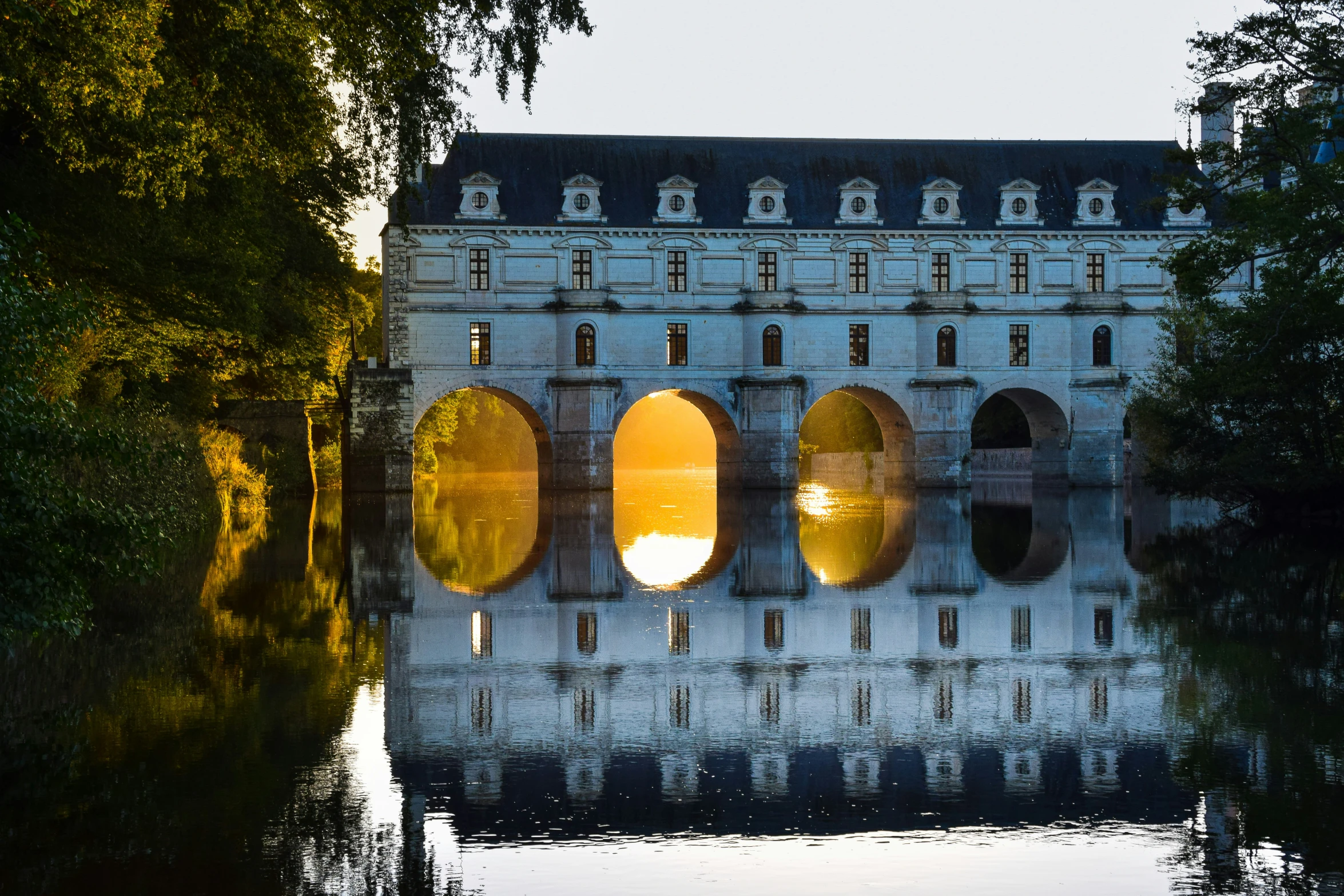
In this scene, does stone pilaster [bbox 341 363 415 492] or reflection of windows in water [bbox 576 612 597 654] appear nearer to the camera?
reflection of windows in water [bbox 576 612 597 654]

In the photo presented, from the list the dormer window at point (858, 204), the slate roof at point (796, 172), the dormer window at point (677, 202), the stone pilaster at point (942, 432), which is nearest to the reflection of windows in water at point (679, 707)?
the slate roof at point (796, 172)

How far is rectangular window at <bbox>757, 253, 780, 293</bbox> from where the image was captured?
5122 cm

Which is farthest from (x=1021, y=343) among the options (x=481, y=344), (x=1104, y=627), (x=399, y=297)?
(x=1104, y=627)

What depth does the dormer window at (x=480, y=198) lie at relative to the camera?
162 ft

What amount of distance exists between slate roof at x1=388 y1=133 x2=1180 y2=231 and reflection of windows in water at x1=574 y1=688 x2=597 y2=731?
134 ft

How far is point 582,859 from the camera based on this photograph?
591 centimetres

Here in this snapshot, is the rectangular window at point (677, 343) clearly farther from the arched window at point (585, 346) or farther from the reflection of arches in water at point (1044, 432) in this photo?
the reflection of arches in water at point (1044, 432)

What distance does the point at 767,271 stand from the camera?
5131 centimetres

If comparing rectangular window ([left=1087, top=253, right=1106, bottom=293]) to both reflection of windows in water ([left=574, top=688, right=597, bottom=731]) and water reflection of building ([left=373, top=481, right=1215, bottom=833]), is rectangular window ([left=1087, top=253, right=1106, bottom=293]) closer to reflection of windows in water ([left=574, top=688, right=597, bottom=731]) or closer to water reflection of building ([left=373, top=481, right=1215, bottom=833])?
water reflection of building ([left=373, top=481, right=1215, bottom=833])

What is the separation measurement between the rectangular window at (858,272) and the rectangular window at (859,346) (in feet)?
4.56

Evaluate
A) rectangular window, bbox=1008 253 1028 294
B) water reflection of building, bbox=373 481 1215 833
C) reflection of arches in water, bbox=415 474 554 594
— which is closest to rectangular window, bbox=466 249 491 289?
reflection of arches in water, bbox=415 474 554 594

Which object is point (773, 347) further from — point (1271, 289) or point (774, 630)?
point (774, 630)

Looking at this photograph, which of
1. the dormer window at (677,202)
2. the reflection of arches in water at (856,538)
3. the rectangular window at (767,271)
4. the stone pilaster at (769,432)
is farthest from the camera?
the rectangular window at (767,271)

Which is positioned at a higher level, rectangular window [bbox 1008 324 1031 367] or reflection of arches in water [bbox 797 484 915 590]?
rectangular window [bbox 1008 324 1031 367]
